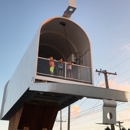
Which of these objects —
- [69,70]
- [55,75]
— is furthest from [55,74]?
[69,70]

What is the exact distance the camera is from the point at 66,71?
31.6 feet

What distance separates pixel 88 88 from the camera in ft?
26.4

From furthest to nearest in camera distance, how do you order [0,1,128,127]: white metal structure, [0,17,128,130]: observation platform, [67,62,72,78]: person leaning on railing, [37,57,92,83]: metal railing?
[67,62,72,78]: person leaning on railing < [37,57,92,83]: metal railing < [0,17,128,130]: observation platform < [0,1,128,127]: white metal structure

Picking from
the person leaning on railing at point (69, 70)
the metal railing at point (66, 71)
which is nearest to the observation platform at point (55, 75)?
the metal railing at point (66, 71)

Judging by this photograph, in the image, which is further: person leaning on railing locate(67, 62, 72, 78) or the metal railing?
person leaning on railing locate(67, 62, 72, 78)

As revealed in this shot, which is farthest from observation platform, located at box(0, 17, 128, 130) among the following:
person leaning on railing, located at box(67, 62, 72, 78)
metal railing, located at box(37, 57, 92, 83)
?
person leaning on railing, located at box(67, 62, 72, 78)

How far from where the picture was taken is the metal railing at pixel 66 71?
360 inches

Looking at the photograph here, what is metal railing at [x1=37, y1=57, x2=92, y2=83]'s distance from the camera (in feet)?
30.0

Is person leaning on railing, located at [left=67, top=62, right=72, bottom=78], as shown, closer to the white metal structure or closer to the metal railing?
the metal railing

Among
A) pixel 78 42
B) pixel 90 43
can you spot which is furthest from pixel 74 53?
pixel 90 43

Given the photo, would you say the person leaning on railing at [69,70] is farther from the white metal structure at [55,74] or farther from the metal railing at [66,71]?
the white metal structure at [55,74]

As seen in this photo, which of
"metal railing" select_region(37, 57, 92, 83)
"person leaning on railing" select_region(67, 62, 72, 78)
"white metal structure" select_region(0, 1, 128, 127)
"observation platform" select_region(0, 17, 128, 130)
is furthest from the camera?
"person leaning on railing" select_region(67, 62, 72, 78)

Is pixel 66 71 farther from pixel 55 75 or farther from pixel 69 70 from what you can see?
pixel 55 75

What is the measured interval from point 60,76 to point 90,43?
238 cm
